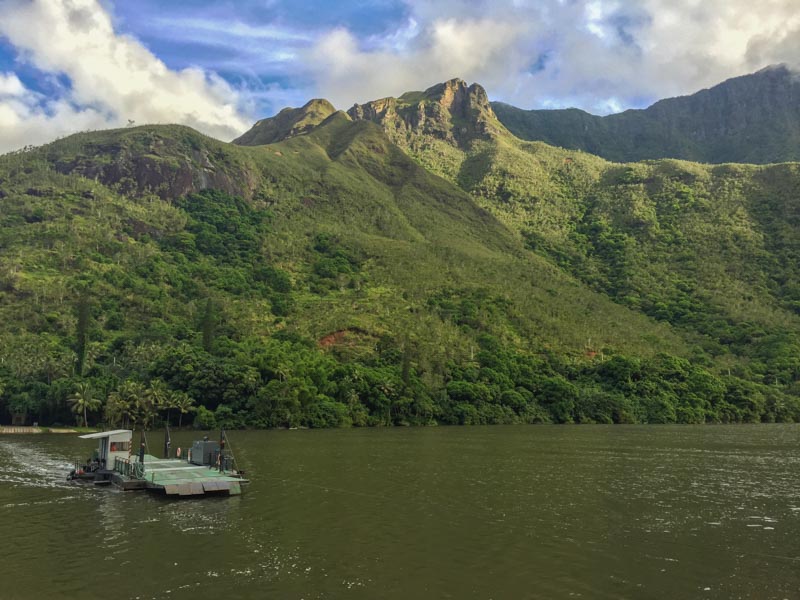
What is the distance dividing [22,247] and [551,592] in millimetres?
200445

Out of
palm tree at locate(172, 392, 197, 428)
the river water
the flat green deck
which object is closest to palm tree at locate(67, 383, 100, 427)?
palm tree at locate(172, 392, 197, 428)

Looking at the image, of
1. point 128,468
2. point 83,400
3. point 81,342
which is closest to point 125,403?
point 83,400

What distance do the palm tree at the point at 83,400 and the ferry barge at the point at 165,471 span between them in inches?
2343

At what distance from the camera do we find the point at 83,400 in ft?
361

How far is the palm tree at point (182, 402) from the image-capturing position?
11425cm

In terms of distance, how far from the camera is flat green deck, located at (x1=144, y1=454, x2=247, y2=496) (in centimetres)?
4362

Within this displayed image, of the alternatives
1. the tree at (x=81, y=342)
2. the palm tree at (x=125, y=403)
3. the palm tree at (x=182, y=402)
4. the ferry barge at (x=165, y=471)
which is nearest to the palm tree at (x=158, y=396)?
the palm tree at (x=182, y=402)

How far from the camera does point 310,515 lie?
37.5 metres

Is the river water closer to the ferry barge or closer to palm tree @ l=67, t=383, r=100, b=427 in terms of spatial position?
the ferry barge

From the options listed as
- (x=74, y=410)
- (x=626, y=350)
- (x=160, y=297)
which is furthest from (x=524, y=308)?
(x=74, y=410)

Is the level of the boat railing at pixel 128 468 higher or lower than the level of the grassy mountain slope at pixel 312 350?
lower

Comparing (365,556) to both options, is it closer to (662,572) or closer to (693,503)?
(662,572)

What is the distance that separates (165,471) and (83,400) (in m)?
69.5

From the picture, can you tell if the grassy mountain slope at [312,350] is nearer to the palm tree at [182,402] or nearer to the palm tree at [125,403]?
the palm tree at [125,403]
